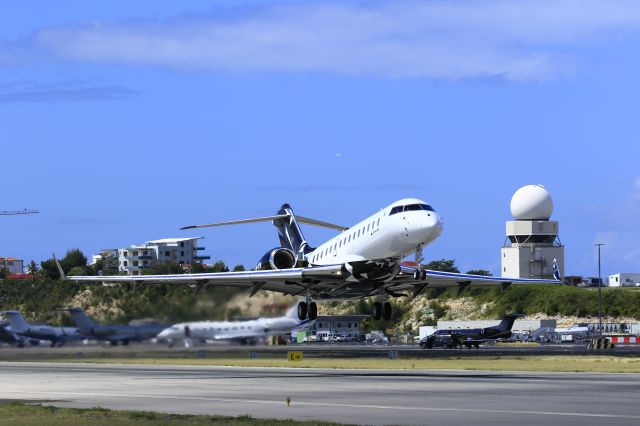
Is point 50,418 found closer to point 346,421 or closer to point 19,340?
point 346,421

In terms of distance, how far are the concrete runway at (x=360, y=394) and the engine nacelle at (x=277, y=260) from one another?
12.7 meters

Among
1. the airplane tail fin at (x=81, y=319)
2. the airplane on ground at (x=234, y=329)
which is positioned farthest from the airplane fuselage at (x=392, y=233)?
the airplane tail fin at (x=81, y=319)

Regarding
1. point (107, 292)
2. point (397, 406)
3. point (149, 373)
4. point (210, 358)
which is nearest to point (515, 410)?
point (397, 406)

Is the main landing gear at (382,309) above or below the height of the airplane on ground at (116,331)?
above

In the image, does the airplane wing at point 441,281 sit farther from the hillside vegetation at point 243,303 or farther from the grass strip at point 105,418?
the grass strip at point 105,418

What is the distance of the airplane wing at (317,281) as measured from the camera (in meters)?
66.8

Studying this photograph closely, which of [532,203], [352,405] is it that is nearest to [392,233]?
[352,405]

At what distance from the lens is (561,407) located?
34562mm

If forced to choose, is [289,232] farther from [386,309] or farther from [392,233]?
[392,233]

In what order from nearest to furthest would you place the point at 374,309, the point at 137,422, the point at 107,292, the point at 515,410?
1. the point at 137,422
2. the point at 515,410
3. the point at 374,309
4. the point at 107,292

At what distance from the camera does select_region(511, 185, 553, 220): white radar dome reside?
6593 inches

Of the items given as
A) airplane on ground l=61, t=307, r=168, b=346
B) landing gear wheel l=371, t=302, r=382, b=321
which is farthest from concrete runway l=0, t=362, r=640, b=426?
landing gear wheel l=371, t=302, r=382, b=321

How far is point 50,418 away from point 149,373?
2892cm

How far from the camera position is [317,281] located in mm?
69000
